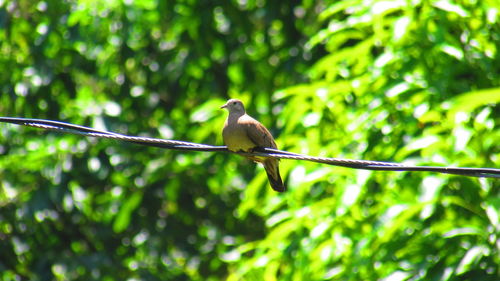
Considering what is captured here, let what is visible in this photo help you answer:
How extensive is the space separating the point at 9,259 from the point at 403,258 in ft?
16.1

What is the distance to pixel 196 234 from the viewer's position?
9.49m

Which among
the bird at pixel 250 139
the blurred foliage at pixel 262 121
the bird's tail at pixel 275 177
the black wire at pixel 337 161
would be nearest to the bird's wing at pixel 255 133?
the bird at pixel 250 139

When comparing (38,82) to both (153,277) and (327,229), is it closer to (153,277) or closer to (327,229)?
(153,277)

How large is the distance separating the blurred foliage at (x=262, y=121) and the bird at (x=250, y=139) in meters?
0.14

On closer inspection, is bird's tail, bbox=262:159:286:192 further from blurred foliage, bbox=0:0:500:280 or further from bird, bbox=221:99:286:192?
blurred foliage, bbox=0:0:500:280

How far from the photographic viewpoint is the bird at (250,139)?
551cm

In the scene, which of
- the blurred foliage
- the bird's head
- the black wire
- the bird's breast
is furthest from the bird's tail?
the black wire

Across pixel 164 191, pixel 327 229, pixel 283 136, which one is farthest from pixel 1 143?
pixel 327 229

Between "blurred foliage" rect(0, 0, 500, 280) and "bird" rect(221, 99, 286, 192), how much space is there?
0.46ft

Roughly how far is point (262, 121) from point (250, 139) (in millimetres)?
2992

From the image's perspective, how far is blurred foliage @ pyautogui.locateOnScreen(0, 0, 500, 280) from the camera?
17.4ft

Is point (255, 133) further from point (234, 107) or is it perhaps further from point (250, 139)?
point (234, 107)

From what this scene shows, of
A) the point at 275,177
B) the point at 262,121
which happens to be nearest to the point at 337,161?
the point at 275,177

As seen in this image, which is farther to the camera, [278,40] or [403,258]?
[278,40]
